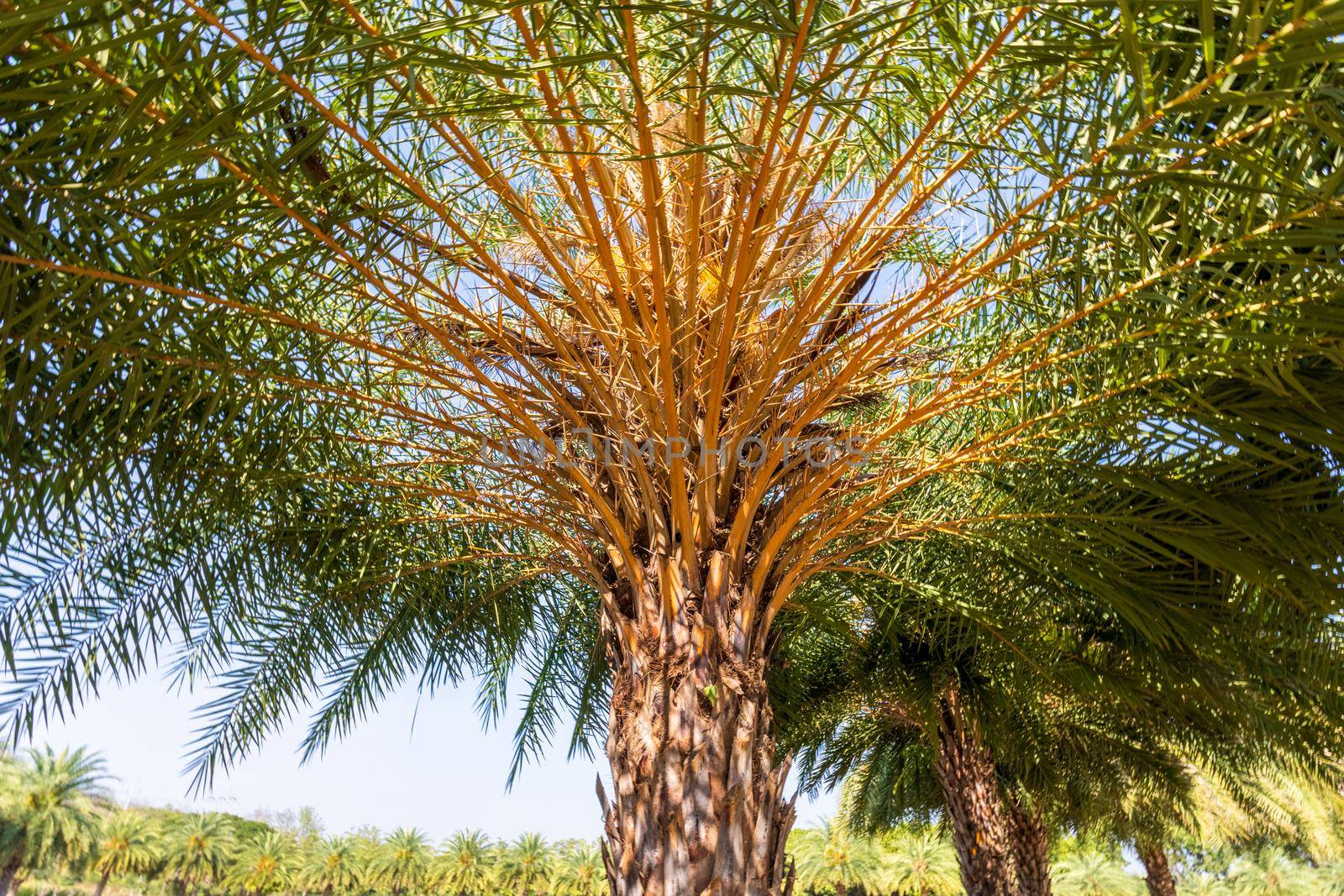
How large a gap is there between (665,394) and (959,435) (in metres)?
1.97

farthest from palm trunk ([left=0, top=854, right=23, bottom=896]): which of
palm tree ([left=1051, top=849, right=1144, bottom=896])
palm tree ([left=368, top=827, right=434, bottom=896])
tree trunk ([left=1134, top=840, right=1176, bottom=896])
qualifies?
palm tree ([left=1051, top=849, right=1144, bottom=896])

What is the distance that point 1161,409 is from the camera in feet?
10.8

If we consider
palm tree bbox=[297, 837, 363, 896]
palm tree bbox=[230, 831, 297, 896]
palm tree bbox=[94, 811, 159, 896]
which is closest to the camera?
palm tree bbox=[94, 811, 159, 896]

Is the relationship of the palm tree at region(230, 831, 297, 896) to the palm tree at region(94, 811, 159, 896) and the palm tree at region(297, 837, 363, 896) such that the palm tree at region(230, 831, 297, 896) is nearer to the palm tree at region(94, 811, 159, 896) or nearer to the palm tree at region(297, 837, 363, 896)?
the palm tree at region(297, 837, 363, 896)

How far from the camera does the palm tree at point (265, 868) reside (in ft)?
132

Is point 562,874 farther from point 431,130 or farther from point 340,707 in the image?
point 431,130

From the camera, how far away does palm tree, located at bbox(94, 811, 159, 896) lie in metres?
35.7

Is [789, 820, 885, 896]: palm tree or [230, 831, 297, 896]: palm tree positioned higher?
[230, 831, 297, 896]: palm tree

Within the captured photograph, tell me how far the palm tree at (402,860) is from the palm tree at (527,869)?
129 inches

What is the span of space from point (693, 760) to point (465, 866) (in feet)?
133

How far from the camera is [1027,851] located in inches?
419

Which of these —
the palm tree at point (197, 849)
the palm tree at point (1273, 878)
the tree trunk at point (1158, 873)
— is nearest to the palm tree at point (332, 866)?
the palm tree at point (197, 849)

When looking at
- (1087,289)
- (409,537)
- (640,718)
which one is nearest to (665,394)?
(640,718)

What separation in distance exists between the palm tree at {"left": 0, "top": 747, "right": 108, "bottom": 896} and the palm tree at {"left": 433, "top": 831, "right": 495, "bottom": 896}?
1328 centimetres
